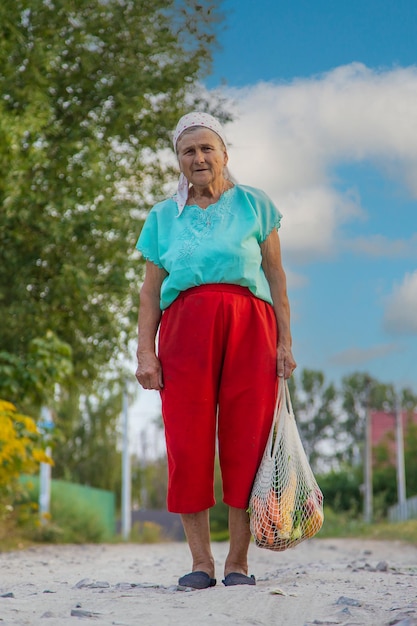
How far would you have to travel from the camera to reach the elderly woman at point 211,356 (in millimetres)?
3922

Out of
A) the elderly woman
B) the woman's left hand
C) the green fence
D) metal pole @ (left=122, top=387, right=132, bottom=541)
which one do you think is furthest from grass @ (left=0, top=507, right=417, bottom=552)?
the woman's left hand

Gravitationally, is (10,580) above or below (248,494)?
below

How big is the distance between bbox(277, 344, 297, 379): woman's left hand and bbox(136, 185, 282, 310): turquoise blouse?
0.23 meters

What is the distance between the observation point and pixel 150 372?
157 inches

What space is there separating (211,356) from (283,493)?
63cm

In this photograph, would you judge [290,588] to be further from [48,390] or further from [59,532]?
[59,532]

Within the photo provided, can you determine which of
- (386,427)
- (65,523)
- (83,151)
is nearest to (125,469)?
(65,523)

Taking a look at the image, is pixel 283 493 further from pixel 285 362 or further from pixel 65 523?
pixel 65 523

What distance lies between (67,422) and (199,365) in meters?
20.6

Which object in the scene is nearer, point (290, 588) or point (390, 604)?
point (390, 604)

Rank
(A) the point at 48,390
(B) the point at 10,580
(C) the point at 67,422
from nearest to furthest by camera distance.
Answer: (B) the point at 10,580 → (A) the point at 48,390 → (C) the point at 67,422

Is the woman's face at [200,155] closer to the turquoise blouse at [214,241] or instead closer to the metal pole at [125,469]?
the turquoise blouse at [214,241]

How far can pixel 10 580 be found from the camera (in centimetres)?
499

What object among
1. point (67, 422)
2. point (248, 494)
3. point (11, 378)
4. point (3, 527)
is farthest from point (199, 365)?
point (67, 422)
